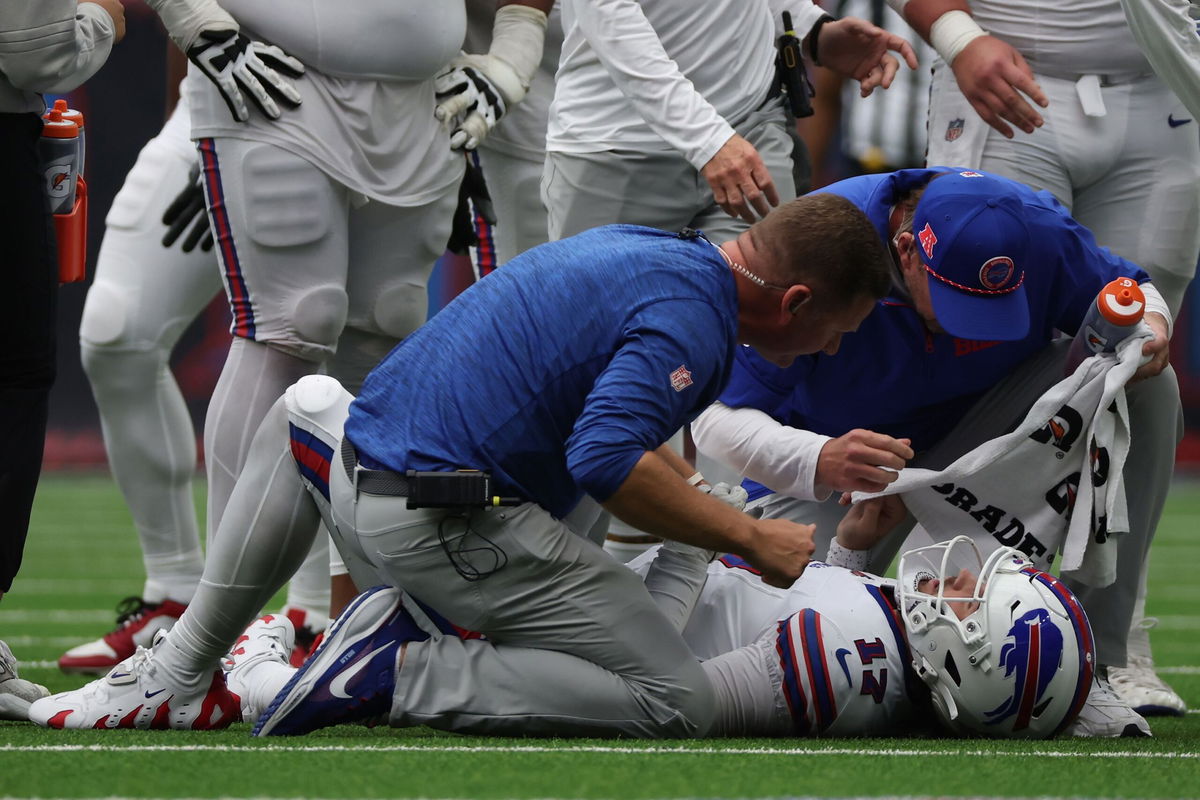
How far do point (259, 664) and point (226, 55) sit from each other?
127 cm

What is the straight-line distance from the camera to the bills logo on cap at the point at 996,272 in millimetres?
3584

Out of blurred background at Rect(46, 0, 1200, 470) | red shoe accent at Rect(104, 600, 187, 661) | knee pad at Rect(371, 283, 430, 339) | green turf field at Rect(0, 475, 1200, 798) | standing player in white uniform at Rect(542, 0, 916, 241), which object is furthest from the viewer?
blurred background at Rect(46, 0, 1200, 470)

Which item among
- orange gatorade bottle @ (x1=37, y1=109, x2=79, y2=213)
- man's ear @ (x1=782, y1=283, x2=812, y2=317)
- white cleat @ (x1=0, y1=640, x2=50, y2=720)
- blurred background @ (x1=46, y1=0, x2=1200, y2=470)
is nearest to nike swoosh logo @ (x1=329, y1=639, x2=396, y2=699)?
white cleat @ (x1=0, y1=640, x2=50, y2=720)

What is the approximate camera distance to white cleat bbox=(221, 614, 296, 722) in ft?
11.5

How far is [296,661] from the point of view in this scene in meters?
4.28

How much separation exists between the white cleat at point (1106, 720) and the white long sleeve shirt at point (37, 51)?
229 cm

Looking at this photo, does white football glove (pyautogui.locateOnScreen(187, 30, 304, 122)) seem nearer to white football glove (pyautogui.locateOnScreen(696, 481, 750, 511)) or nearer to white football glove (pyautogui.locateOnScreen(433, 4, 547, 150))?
white football glove (pyautogui.locateOnScreen(433, 4, 547, 150))

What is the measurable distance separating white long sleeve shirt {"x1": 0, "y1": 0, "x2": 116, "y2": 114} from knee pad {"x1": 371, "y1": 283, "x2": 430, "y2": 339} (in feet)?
3.01

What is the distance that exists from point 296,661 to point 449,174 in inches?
46.9

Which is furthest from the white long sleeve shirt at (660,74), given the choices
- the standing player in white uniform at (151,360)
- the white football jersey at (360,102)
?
the standing player in white uniform at (151,360)

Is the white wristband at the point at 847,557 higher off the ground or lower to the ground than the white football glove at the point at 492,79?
lower

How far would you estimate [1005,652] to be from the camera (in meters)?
3.34

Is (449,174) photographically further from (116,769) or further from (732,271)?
(116,769)

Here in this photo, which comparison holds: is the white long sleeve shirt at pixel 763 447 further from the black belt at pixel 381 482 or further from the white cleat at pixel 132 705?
the white cleat at pixel 132 705
